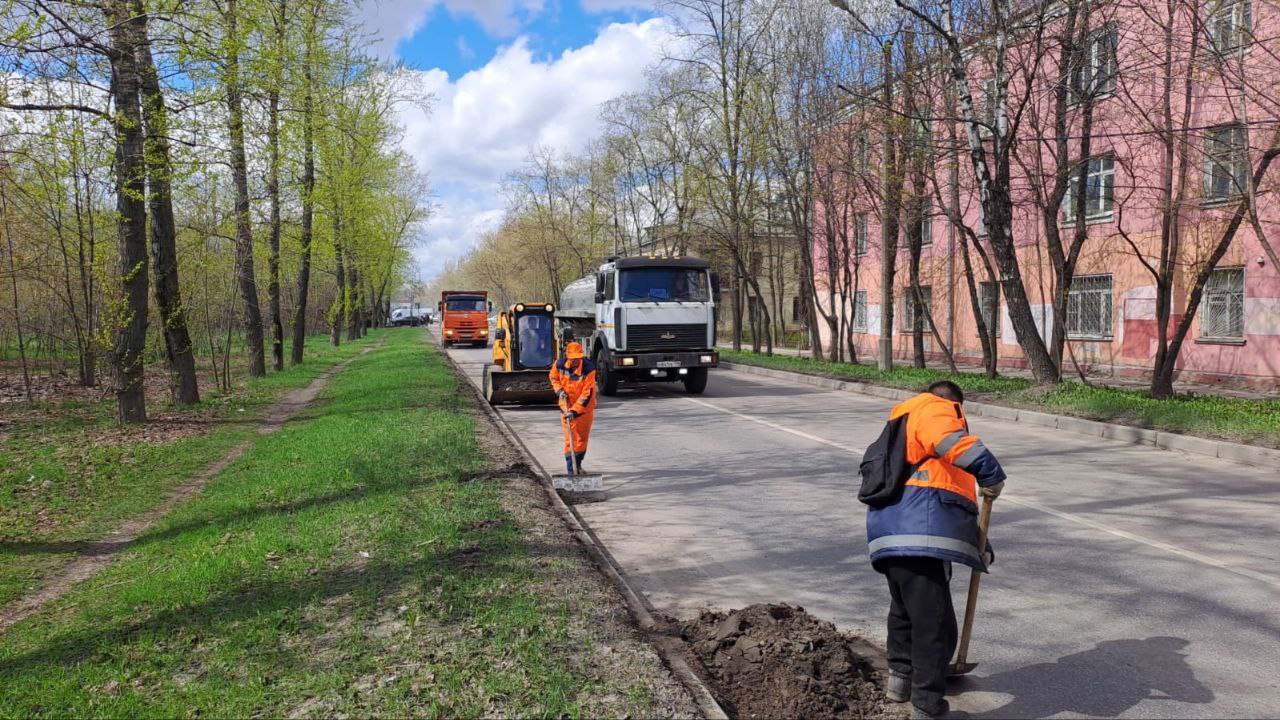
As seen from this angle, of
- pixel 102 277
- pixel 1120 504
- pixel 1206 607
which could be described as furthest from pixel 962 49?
pixel 102 277

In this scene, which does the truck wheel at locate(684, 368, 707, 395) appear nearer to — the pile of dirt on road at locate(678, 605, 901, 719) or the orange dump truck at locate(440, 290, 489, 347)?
the pile of dirt on road at locate(678, 605, 901, 719)

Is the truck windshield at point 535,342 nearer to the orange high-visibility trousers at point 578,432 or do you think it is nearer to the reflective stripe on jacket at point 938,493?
the orange high-visibility trousers at point 578,432

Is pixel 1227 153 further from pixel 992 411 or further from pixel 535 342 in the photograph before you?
pixel 535 342

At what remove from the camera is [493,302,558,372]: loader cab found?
59.1ft

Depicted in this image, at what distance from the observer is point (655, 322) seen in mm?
18875

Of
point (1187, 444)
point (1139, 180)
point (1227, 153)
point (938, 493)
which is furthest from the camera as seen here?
point (1139, 180)

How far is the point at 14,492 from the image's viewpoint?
29.4 ft

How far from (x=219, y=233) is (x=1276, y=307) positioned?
72.0 feet

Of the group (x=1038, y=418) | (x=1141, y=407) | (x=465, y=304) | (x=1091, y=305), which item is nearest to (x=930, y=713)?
(x=1141, y=407)

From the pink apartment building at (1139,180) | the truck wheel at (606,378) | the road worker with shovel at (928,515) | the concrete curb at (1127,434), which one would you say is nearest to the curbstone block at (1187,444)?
the concrete curb at (1127,434)

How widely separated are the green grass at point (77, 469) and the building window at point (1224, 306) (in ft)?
65.6

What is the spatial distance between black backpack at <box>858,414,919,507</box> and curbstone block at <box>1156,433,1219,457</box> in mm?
8939

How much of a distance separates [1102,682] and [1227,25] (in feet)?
39.6

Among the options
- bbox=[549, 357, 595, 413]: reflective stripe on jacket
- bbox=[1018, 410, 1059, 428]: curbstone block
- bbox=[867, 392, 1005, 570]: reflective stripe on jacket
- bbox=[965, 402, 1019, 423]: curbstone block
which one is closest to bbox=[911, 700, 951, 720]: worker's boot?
bbox=[867, 392, 1005, 570]: reflective stripe on jacket
